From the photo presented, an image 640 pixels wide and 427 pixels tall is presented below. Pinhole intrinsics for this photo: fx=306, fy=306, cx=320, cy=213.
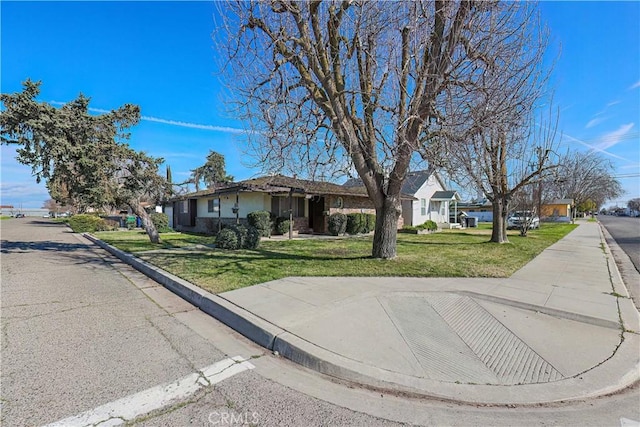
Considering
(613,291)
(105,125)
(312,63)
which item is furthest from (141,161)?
(613,291)

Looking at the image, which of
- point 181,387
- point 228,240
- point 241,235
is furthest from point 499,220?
point 181,387

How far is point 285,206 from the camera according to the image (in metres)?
18.1

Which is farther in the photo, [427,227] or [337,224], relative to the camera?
[427,227]

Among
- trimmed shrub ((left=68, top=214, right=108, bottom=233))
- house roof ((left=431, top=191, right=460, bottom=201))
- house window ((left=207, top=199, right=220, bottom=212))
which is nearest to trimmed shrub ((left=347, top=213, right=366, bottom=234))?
house window ((left=207, top=199, right=220, bottom=212))

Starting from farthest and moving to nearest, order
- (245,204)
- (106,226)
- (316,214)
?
(106,226)
(316,214)
(245,204)

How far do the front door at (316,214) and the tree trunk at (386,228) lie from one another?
10.2 metres

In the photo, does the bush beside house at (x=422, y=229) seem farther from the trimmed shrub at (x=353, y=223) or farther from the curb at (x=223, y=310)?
the curb at (x=223, y=310)

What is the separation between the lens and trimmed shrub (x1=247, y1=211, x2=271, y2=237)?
15.9 metres

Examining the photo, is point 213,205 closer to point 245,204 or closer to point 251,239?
point 245,204

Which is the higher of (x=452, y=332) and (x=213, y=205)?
(x=213, y=205)

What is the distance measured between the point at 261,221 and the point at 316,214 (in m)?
4.48

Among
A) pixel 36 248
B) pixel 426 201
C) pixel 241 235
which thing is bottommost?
pixel 36 248

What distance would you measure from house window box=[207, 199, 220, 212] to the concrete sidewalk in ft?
45.3

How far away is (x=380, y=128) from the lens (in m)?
8.28
